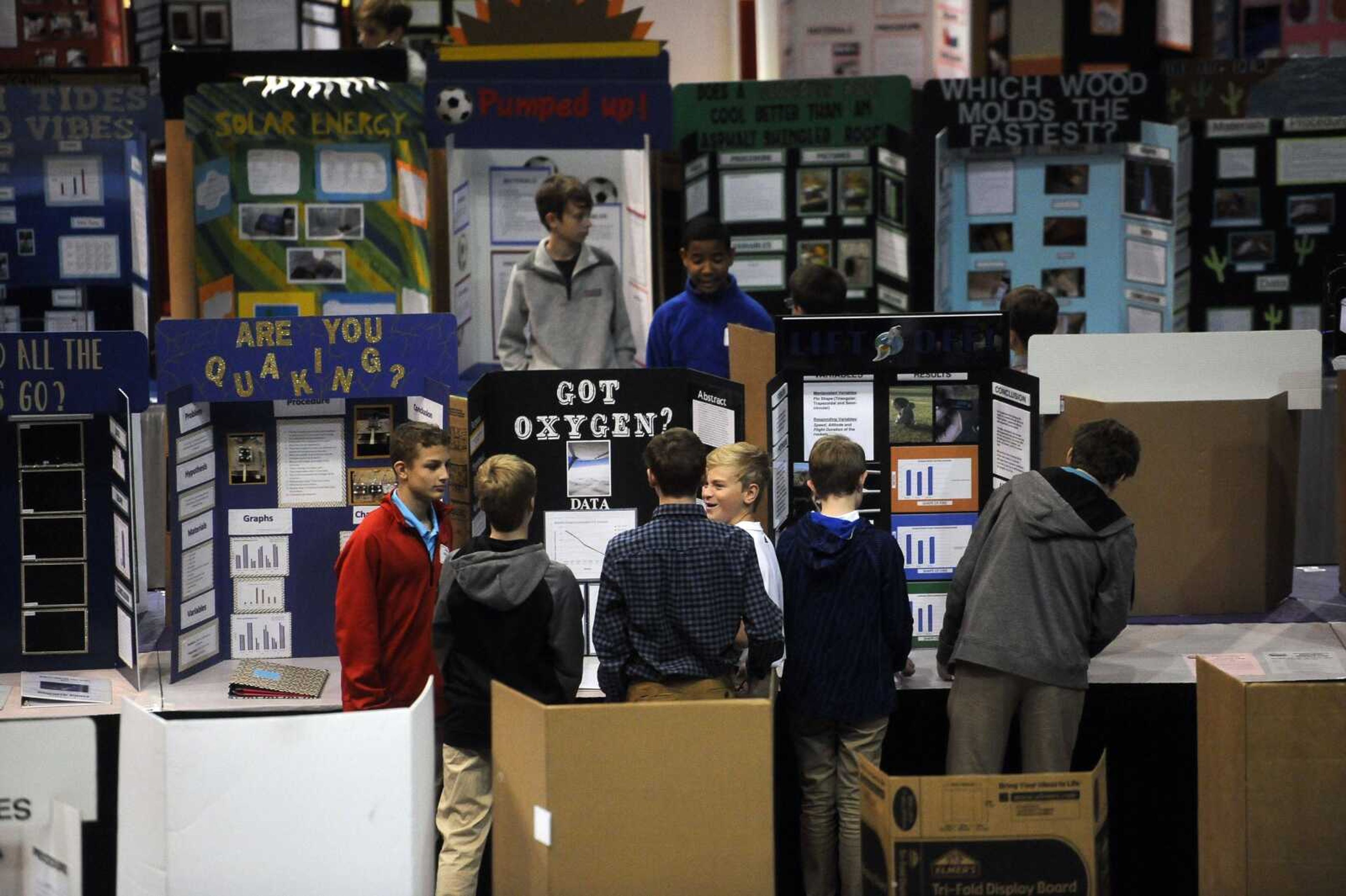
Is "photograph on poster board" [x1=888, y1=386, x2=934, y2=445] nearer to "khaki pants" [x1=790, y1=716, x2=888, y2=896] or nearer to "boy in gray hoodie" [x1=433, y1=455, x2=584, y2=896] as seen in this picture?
"khaki pants" [x1=790, y1=716, x2=888, y2=896]

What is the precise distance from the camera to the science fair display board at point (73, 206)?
723 cm

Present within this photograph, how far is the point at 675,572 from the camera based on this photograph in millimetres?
3781

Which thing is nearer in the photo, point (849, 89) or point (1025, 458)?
point (1025, 458)

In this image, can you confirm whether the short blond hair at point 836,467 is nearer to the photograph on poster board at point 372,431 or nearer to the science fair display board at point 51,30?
the photograph on poster board at point 372,431

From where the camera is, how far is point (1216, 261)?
27.2 ft

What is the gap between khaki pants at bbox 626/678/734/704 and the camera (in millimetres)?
3805

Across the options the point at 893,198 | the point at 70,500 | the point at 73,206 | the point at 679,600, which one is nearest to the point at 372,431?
the point at 70,500

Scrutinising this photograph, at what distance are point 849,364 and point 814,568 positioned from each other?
2.82ft

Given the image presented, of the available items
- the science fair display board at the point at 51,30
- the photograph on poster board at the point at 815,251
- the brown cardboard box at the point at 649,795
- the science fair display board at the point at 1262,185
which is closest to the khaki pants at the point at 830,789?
the brown cardboard box at the point at 649,795

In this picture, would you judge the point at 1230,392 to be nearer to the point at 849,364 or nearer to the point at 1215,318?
the point at 849,364

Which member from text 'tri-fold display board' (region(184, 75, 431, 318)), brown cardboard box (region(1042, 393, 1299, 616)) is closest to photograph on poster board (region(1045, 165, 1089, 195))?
brown cardboard box (region(1042, 393, 1299, 616))

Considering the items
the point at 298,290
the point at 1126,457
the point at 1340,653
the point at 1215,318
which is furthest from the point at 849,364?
the point at 1215,318

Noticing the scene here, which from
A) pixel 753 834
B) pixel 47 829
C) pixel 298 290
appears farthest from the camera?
pixel 298 290

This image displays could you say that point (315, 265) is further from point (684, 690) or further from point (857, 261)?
point (684, 690)
